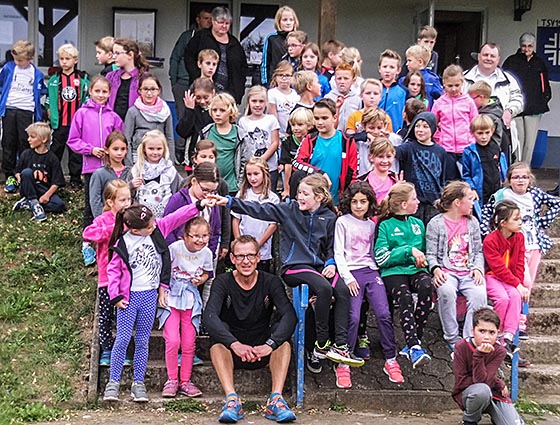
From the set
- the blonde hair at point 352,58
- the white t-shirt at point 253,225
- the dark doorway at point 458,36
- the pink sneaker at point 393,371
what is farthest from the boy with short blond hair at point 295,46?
the dark doorway at point 458,36

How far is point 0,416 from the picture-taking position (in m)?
5.85

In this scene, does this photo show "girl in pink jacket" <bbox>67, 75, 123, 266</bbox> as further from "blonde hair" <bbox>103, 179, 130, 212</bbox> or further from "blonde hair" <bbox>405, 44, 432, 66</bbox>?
"blonde hair" <bbox>405, 44, 432, 66</bbox>

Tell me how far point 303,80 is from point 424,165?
57.8 inches

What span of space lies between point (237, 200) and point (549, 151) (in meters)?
7.72

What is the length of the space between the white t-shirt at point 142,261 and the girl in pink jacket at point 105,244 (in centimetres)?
28

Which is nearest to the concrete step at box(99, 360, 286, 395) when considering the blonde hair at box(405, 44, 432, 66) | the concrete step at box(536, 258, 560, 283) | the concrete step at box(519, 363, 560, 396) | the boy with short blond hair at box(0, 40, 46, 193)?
the concrete step at box(519, 363, 560, 396)

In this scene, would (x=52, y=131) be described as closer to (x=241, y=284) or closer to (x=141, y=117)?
(x=141, y=117)

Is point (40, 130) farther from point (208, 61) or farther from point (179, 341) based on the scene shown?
point (179, 341)

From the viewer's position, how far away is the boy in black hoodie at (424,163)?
7.43 metres

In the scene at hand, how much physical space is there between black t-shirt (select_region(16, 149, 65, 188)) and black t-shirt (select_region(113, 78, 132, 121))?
3.37ft

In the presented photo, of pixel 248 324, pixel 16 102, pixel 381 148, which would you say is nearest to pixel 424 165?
pixel 381 148

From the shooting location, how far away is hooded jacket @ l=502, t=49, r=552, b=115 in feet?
35.4

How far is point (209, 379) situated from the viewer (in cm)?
659

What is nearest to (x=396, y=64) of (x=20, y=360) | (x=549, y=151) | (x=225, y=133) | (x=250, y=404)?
(x=225, y=133)
